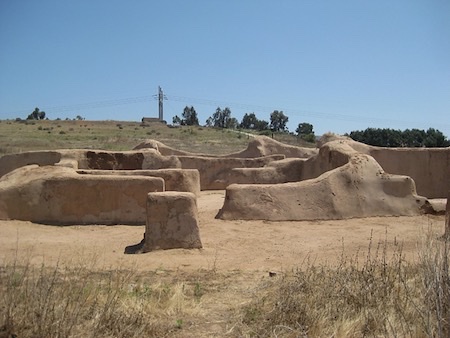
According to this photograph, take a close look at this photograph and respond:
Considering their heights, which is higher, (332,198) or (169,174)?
(169,174)

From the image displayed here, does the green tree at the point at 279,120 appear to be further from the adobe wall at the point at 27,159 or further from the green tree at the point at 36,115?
the adobe wall at the point at 27,159

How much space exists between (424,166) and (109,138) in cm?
3014

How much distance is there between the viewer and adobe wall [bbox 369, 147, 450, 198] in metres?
14.0

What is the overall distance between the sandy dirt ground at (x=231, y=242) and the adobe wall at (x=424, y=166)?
372cm

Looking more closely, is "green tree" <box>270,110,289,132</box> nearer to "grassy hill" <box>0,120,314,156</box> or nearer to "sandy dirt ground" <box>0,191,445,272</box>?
"grassy hill" <box>0,120,314,156</box>

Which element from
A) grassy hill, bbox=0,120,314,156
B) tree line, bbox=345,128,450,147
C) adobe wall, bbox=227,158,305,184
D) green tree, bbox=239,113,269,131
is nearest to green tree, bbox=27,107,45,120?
grassy hill, bbox=0,120,314,156

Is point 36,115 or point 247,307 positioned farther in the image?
point 36,115

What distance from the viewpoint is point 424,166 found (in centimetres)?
1412

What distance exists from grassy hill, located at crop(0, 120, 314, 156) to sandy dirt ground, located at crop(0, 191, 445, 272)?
2275 centimetres

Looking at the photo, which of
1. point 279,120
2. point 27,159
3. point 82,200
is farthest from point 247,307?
point 279,120

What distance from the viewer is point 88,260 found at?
6570 mm

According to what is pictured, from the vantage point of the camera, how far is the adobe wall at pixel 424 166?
Result: 45.8ft

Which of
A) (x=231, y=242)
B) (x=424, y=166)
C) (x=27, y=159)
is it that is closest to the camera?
(x=231, y=242)

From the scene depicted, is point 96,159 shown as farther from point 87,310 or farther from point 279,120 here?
point 279,120
